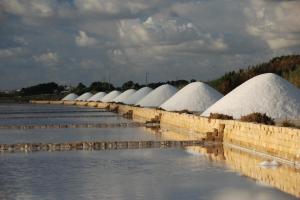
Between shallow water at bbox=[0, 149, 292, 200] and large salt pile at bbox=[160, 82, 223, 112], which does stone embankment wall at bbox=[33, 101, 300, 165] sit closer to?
shallow water at bbox=[0, 149, 292, 200]

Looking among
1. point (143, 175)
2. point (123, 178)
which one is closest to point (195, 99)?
point (143, 175)

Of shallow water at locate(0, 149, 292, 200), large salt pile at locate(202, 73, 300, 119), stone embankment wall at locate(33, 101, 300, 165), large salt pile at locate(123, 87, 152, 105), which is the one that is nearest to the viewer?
shallow water at locate(0, 149, 292, 200)

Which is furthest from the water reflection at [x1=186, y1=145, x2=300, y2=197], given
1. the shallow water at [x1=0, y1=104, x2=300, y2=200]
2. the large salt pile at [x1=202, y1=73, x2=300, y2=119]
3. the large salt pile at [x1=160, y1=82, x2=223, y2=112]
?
the large salt pile at [x1=160, y1=82, x2=223, y2=112]

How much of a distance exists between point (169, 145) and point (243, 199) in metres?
9.84

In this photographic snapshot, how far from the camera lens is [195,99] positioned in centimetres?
3441

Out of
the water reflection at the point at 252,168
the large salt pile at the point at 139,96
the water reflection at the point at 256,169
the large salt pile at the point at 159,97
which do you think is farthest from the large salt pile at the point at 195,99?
the large salt pile at the point at 139,96

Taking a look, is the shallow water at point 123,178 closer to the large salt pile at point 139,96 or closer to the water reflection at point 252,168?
the water reflection at point 252,168

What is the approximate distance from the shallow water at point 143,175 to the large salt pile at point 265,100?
5.10 meters

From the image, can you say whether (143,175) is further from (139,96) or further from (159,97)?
(139,96)

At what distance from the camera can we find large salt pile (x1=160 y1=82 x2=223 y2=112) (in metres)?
33.8

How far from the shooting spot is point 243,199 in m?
9.83

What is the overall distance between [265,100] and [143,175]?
11.4 m

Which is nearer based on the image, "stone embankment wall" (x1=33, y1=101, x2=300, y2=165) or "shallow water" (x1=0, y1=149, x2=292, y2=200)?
"shallow water" (x1=0, y1=149, x2=292, y2=200)

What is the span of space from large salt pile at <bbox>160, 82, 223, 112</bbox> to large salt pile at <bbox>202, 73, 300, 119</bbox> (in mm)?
8327
